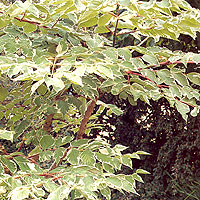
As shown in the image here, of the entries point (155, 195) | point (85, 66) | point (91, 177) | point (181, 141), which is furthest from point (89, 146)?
point (155, 195)

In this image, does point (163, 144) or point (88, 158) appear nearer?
point (88, 158)

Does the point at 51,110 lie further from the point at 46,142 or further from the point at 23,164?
the point at 23,164

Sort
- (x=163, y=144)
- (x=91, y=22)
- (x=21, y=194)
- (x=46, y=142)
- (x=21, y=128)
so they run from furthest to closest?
(x=163, y=144) → (x=21, y=128) → (x=46, y=142) → (x=91, y=22) → (x=21, y=194)

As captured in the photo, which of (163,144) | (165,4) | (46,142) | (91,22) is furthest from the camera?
(163,144)

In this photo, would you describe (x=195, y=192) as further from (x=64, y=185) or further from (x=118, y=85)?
(x=64, y=185)

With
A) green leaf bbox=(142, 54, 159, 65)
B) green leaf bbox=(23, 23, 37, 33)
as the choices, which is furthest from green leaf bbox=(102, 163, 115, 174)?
green leaf bbox=(23, 23, 37, 33)

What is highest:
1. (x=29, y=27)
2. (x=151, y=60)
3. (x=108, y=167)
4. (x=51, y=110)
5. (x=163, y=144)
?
(x=29, y=27)

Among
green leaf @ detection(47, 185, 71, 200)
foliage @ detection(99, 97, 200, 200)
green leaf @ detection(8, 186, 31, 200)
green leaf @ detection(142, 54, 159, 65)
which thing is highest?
green leaf @ detection(142, 54, 159, 65)

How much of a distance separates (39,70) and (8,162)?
389 millimetres

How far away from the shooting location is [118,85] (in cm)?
107

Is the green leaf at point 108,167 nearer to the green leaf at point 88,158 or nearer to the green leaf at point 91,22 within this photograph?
the green leaf at point 88,158

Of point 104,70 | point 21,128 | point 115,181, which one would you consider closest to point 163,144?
point 21,128

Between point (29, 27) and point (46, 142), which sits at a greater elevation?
point (29, 27)

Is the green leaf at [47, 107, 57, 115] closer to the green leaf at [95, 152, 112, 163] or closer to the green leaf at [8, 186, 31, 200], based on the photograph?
A: the green leaf at [95, 152, 112, 163]
